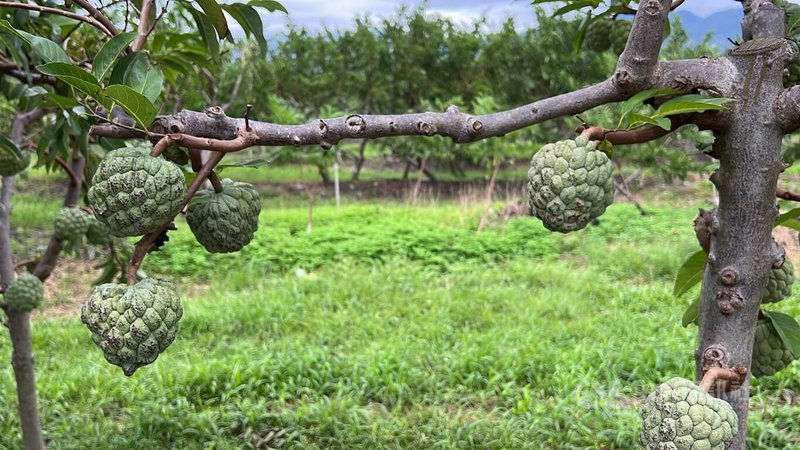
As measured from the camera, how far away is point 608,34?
124cm

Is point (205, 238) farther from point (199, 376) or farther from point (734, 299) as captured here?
point (199, 376)

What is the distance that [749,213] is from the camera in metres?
0.83

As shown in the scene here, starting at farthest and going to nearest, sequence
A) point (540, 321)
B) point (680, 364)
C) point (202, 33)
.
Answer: point (540, 321)
point (680, 364)
point (202, 33)

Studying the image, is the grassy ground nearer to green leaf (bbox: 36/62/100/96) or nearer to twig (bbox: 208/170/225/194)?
twig (bbox: 208/170/225/194)

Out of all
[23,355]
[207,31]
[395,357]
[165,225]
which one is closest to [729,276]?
[165,225]

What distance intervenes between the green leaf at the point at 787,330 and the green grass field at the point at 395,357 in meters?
1.37

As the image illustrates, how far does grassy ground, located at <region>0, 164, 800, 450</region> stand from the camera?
2.46m

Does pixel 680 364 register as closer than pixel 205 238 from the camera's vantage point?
No

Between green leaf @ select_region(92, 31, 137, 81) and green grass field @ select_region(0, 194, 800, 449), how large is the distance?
5.97 ft

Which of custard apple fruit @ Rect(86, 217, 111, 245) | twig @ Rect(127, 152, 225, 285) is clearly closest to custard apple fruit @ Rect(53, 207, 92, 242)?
custard apple fruit @ Rect(86, 217, 111, 245)

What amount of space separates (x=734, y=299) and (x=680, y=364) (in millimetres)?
2205

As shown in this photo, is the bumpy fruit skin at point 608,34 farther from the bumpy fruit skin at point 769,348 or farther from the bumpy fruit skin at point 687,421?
the bumpy fruit skin at point 687,421

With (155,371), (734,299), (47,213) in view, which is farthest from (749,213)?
(47,213)

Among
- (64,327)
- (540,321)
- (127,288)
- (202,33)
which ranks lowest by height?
(64,327)
